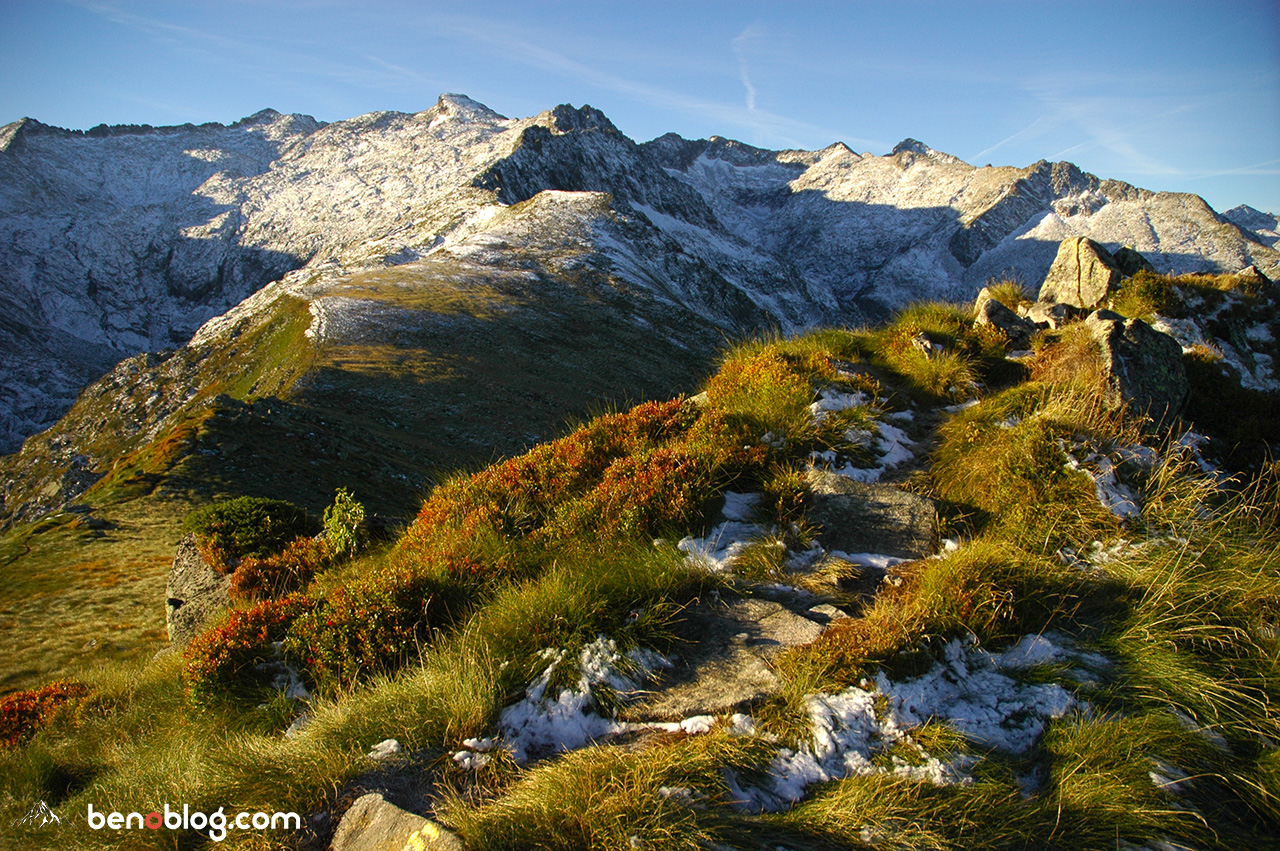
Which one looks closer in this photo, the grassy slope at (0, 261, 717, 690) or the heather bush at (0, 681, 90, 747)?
the heather bush at (0, 681, 90, 747)

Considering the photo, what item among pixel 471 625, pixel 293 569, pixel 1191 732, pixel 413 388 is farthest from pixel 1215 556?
pixel 413 388

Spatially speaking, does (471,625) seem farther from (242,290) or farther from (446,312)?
(242,290)

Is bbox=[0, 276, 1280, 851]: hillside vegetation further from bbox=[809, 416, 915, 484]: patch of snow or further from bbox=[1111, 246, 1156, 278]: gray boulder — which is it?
bbox=[1111, 246, 1156, 278]: gray boulder

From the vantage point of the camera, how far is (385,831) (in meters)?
3.32

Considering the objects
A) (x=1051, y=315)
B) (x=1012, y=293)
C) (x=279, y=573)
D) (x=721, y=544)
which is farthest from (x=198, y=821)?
(x=1012, y=293)

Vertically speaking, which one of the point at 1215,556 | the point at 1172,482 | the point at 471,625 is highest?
the point at 1172,482

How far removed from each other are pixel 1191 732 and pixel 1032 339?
7.42 metres

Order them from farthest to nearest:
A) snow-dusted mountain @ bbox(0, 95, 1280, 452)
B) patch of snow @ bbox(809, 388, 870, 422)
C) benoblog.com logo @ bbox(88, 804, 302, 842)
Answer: snow-dusted mountain @ bbox(0, 95, 1280, 452) → patch of snow @ bbox(809, 388, 870, 422) → benoblog.com logo @ bbox(88, 804, 302, 842)

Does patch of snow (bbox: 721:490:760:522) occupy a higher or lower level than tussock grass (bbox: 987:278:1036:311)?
lower

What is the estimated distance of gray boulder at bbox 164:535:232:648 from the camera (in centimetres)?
853

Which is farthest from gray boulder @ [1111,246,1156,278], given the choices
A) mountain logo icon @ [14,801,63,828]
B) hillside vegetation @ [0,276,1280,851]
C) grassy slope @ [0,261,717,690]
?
mountain logo icon @ [14,801,63,828]

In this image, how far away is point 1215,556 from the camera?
5055 mm

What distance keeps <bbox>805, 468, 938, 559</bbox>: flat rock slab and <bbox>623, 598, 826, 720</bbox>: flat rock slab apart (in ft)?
4.29

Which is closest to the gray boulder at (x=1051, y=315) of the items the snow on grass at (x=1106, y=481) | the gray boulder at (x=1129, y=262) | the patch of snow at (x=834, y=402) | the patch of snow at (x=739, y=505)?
the gray boulder at (x=1129, y=262)
